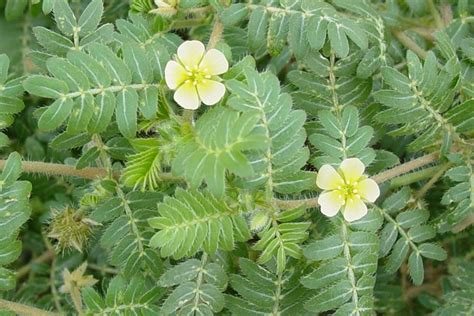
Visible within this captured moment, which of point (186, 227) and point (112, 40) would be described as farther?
point (112, 40)

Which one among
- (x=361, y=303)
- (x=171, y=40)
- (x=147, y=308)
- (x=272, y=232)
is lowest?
(x=147, y=308)

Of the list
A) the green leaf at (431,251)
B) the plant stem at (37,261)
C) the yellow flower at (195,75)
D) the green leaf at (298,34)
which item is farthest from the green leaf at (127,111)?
the plant stem at (37,261)

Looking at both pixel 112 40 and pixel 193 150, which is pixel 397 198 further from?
pixel 112 40

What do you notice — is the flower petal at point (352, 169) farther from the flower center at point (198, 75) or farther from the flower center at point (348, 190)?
the flower center at point (198, 75)

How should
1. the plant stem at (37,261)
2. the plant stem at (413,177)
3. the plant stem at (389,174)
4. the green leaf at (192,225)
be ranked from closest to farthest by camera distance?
the green leaf at (192,225) → the plant stem at (389,174) → the plant stem at (413,177) → the plant stem at (37,261)

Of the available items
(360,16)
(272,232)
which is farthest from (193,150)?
(360,16)

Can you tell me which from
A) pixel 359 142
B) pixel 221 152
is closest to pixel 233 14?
pixel 359 142

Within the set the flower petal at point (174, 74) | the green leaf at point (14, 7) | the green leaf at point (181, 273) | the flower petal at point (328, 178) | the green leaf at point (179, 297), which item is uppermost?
the flower petal at point (174, 74)
